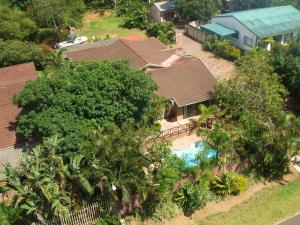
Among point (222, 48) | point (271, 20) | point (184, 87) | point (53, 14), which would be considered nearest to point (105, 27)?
point (53, 14)

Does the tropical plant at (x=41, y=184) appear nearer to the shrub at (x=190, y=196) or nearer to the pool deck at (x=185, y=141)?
the shrub at (x=190, y=196)

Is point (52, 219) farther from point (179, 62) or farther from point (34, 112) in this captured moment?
point (179, 62)

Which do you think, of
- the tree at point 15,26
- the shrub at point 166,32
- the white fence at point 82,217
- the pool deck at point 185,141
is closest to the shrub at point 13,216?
the white fence at point 82,217

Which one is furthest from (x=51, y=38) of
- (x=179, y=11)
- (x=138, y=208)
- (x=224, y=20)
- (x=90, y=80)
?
(x=138, y=208)

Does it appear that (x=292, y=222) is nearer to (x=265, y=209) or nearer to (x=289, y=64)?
(x=265, y=209)

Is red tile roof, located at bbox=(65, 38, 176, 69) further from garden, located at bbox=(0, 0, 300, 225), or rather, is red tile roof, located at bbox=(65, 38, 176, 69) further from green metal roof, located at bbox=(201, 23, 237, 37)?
green metal roof, located at bbox=(201, 23, 237, 37)

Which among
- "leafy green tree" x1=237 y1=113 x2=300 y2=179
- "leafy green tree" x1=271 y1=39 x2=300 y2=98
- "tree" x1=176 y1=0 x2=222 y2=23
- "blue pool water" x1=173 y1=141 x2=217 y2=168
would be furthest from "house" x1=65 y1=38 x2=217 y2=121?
"tree" x1=176 y1=0 x2=222 y2=23
